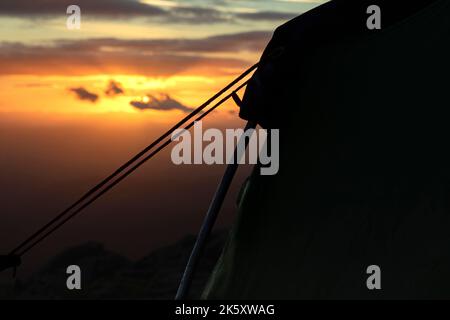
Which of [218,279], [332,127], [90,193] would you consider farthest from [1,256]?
[332,127]

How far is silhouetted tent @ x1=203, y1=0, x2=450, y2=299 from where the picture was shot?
5.73 m

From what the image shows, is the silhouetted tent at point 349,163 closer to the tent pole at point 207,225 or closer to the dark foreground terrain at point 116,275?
the tent pole at point 207,225

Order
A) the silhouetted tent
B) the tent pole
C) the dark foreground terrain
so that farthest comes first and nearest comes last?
the dark foreground terrain
the tent pole
the silhouetted tent

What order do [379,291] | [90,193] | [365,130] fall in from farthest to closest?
[90,193] → [365,130] → [379,291]

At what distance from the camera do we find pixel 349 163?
602cm

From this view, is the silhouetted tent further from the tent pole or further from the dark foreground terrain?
the dark foreground terrain

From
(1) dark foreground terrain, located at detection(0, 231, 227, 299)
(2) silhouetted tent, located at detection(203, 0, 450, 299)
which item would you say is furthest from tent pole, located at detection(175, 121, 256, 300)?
(1) dark foreground terrain, located at detection(0, 231, 227, 299)

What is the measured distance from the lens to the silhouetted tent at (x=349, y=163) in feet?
18.8

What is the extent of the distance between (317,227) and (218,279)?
0.90 m

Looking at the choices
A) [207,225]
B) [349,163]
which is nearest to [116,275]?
[207,225]

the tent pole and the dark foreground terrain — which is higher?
the dark foreground terrain

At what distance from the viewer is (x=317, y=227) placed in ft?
19.6
